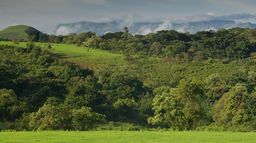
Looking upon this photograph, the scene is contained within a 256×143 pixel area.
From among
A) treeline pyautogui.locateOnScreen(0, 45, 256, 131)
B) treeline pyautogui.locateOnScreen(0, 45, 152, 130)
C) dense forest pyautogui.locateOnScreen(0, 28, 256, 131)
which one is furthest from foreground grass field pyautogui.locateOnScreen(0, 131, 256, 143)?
treeline pyautogui.locateOnScreen(0, 45, 152, 130)

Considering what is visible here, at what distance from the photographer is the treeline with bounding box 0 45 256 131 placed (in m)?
56.4

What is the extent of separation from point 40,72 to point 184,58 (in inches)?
2744

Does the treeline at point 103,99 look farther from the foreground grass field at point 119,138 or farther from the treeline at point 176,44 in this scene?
the treeline at point 176,44

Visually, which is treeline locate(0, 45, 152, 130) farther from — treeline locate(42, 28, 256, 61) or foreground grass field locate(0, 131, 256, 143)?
treeline locate(42, 28, 256, 61)

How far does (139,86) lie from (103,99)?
16987mm

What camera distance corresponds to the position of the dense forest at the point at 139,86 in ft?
192

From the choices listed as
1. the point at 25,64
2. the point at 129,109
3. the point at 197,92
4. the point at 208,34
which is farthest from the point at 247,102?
the point at 208,34

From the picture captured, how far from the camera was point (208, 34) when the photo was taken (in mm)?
190125

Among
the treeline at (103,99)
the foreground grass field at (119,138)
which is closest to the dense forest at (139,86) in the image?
the treeline at (103,99)

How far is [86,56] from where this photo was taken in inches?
5448

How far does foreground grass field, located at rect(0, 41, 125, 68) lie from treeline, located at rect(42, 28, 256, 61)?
12105mm

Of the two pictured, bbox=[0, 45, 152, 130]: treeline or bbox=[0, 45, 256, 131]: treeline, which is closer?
bbox=[0, 45, 152, 130]: treeline

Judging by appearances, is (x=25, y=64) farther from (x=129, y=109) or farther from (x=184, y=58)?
Result: (x=184, y=58)

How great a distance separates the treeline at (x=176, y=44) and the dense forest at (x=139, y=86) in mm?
321
